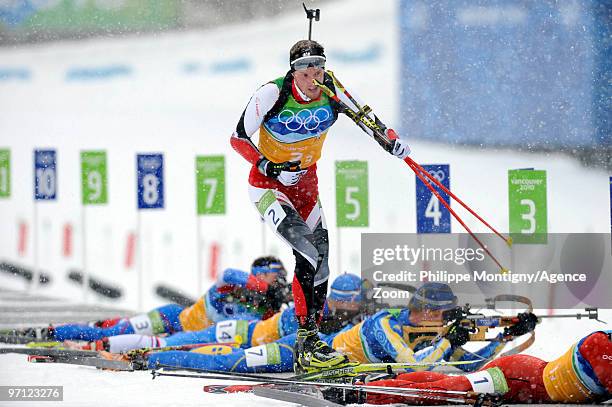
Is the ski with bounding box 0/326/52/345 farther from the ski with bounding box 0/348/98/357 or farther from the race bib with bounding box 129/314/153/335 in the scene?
the ski with bounding box 0/348/98/357

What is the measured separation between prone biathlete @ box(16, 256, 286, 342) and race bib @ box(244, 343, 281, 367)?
40.5 inches

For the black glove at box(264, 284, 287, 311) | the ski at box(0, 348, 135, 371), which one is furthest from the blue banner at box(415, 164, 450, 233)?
the ski at box(0, 348, 135, 371)

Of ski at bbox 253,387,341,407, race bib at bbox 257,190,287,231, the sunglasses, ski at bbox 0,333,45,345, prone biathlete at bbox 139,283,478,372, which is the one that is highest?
the sunglasses

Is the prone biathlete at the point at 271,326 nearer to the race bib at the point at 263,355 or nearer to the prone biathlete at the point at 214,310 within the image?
the prone biathlete at the point at 214,310

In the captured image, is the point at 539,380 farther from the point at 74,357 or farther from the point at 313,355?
the point at 74,357

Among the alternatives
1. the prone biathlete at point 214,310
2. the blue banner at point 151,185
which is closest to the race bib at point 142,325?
the prone biathlete at point 214,310

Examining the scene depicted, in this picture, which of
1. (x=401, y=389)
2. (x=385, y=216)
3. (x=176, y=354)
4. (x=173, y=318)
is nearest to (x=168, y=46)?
(x=385, y=216)

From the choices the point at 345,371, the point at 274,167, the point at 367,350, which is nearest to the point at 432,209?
the point at 367,350

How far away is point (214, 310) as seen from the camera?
7961mm

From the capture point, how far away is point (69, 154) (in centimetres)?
1816

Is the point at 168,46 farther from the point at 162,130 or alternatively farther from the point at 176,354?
the point at 176,354

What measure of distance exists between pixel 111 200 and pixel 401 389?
11.2 meters

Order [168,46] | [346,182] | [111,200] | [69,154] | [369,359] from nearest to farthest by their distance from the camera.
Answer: [369,359] → [346,182] → [111,200] → [69,154] → [168,46]

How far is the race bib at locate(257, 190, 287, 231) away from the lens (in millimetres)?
6168
